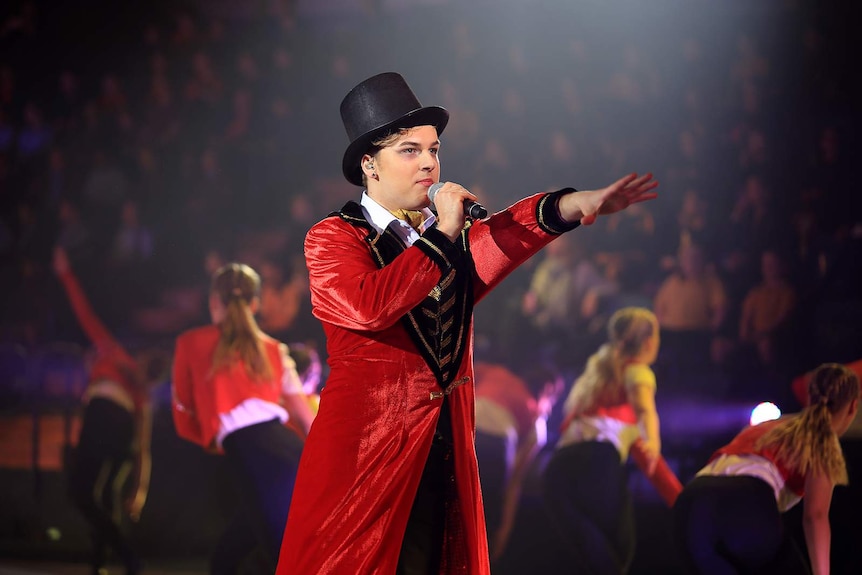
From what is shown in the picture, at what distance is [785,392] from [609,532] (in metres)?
0.81

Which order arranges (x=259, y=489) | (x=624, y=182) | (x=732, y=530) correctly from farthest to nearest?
1. (x=259, y=489)
2. (x=732, y=530)
3. (x=624, y=182)

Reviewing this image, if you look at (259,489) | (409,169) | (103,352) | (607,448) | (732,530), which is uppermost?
(103,352)

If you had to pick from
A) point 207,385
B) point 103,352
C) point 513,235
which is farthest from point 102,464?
point 513,235

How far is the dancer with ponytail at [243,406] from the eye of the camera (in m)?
3.45

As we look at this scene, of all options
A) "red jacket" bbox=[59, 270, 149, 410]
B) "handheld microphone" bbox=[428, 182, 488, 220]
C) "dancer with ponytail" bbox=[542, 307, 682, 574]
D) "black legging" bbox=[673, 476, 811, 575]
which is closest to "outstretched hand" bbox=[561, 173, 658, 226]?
"handheld microphone" bbox=[428, 182, 488, 220]

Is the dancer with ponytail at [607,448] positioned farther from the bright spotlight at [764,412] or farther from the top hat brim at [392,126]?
the top hat brim at [392,126]

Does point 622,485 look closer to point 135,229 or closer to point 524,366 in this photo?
point 524,366

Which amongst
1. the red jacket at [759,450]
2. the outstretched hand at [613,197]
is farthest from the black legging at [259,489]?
the outstretched hand at [613,197]

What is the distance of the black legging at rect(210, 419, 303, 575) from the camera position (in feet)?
11.3

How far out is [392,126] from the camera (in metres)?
1.71

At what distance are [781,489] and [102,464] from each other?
2.62 meters

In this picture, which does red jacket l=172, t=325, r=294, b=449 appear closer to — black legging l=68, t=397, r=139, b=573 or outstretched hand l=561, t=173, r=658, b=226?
black legging l=68, t=397, r=139, b=573

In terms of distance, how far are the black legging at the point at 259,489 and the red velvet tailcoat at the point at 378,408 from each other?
1.87m

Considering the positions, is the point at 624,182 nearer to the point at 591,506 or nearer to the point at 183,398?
the point at 591,506
